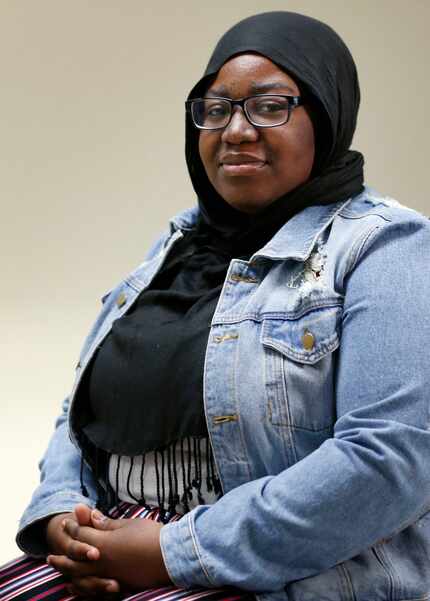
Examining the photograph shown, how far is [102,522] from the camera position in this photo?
Result: 1.28 metres

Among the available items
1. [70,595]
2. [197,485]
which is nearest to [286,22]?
[197,485]

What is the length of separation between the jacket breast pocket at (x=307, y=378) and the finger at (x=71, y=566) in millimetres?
345

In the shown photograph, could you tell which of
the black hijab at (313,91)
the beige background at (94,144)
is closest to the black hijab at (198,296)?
the black hijab at (313,91)

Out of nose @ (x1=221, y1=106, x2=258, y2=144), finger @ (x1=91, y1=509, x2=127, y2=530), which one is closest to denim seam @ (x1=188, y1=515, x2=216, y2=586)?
finger @ (x1=91, y1=509, x2=127, y2=530)

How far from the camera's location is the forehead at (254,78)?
1360 millimetres

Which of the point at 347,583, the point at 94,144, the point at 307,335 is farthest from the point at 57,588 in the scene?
the point at 94,144

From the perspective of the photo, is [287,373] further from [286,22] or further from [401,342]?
[286,22]

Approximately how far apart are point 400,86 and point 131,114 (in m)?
0.76

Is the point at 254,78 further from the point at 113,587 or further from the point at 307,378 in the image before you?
the point at 113,587

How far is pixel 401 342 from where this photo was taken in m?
1.14

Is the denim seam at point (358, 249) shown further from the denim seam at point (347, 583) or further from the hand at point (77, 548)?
the hand at point (77, 548)

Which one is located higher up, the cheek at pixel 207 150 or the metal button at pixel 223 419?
the cheek at pixel 207 150

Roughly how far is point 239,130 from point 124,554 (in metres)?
0.66

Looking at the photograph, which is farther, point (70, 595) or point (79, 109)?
point (79, 109)
